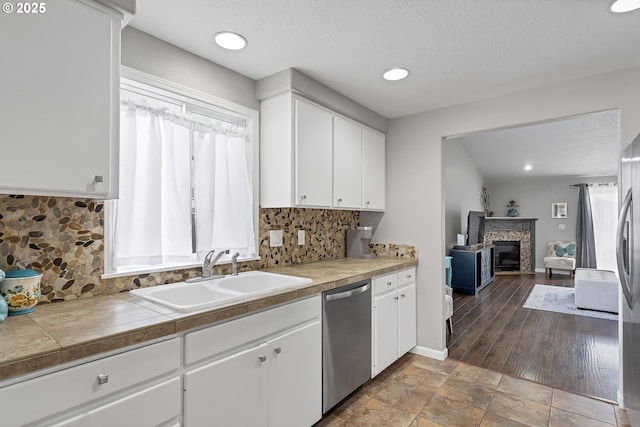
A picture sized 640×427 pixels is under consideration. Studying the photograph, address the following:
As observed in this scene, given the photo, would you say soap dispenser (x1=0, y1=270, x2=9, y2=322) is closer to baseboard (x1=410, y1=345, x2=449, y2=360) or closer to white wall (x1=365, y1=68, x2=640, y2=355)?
white wall (x1=365, y1=68, x2=640, y2=355)

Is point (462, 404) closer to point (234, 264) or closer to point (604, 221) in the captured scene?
point (234, 264)

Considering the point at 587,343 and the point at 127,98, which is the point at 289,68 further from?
the point at 587,343

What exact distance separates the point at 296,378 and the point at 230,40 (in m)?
1.99

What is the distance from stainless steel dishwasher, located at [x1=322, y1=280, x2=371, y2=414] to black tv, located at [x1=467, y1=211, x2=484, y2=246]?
5.25 meters

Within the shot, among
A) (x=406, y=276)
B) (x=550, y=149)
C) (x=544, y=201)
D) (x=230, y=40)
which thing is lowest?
(x=406, y=276)

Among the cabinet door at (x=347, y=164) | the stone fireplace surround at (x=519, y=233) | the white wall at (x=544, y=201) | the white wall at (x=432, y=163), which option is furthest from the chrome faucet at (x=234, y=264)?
the white wall at (x=544, y=201)

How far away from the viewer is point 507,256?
8.45 meters

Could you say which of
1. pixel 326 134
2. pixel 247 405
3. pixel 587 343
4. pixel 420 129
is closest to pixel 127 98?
pixel 326 134

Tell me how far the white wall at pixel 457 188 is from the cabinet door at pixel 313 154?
399cm

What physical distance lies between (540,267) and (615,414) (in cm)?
728

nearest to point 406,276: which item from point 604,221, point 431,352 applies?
point 431,352

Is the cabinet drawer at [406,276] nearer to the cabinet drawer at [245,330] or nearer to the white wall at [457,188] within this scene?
the cabinet drawer at [245,330]

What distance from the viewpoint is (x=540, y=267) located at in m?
8.44

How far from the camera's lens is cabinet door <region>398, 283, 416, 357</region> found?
2.88m
